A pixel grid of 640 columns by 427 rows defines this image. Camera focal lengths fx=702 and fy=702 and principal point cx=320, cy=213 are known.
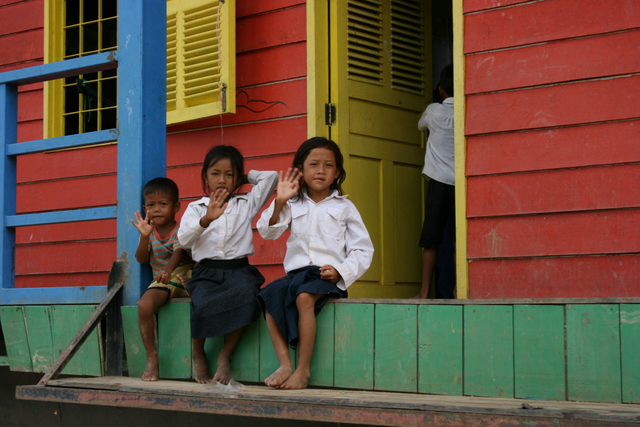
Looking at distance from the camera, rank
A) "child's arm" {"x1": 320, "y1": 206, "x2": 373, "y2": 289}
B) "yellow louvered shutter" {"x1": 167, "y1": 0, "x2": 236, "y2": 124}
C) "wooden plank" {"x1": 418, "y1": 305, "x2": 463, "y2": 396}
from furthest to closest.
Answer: "yellow louvered shutter" {"x1": 167, "y1": 0, "x2": 236, "y2": 124} → "child's arm" {"x1": 320, "y1": 206, "x2": 373, "y2": 289} → "wooden plank" {"x1": 418, "y1": 305, "x2": 463, "y2": 396}

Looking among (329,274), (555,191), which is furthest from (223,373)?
(555,191)

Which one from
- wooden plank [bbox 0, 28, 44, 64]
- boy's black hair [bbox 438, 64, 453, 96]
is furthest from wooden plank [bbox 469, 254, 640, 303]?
wooden plank [bbox 0, 28, 44, 64]

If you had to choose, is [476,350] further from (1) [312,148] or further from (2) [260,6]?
(2) [260,6]

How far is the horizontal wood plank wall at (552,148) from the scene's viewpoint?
3275 millimetres

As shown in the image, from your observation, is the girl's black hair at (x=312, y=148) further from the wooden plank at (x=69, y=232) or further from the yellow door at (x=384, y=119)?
the wooden plank at (x=69, y=232)

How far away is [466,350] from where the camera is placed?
8.33 feet

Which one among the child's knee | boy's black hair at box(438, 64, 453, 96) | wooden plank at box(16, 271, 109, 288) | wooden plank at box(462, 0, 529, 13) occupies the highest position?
wooden plank at box(462, 0, 529, 13)

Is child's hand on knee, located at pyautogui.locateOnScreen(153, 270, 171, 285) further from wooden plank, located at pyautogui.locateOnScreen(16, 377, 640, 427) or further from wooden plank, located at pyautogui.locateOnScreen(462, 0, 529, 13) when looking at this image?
wooden plank, located at pyautogui.locateOnScreen(462, 0, 529, 13)

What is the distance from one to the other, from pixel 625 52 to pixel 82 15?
4299 mm

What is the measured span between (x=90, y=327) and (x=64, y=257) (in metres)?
2.68

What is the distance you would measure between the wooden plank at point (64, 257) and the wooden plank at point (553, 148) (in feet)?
10.1

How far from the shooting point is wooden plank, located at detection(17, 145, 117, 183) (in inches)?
216

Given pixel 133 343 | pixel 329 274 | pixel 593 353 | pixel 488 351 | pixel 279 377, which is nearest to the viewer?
pixel 593 353

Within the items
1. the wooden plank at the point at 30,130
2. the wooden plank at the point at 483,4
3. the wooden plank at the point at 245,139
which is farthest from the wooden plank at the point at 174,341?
the wooden plank at the point at 30,130
